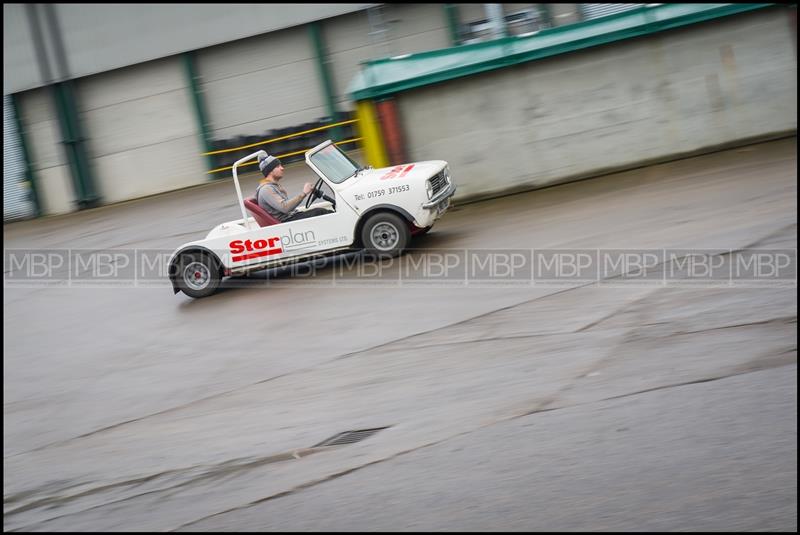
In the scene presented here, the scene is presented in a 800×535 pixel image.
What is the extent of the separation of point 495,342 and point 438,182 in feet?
14.9

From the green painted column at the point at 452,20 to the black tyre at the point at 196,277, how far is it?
58.0 feet

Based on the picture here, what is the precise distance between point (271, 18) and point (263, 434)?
997 inches

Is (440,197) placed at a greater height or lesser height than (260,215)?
lesser

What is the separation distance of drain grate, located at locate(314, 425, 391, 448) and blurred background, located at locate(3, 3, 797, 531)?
38mm

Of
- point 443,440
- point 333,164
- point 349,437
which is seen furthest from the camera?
point 333,164

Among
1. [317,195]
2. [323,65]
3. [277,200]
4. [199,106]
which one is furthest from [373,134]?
[199,106]

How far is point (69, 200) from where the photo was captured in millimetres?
31156

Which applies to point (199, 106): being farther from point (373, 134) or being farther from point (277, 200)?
point (277, 200)

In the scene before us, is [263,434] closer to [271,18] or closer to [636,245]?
[636,245]

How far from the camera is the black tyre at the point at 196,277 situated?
1297 cm

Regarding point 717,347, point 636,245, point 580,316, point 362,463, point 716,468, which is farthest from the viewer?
point 636,245

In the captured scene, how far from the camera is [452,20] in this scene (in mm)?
28922

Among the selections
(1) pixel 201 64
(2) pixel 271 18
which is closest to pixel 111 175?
(1) pixel 201 64

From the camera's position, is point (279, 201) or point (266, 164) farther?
point (266, 164)
